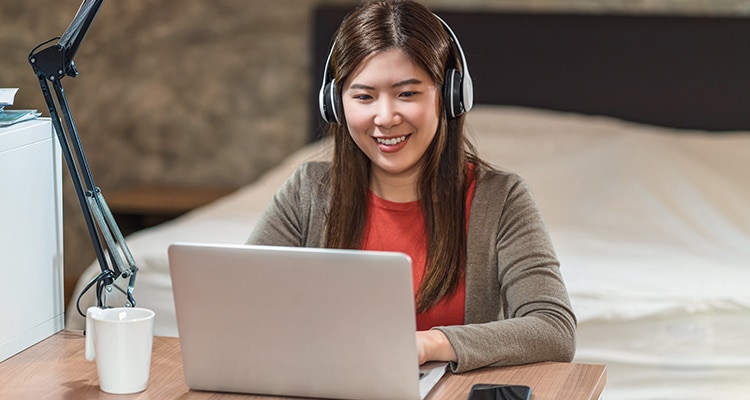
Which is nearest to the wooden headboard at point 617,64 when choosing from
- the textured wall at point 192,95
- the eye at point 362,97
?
the textured wall at point 192,95

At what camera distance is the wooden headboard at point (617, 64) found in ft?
11.1

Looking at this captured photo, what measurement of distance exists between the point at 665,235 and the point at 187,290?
1760 millimetres

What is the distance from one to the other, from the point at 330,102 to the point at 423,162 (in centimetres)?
17

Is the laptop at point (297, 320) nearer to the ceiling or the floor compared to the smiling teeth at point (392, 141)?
nearer to the floor

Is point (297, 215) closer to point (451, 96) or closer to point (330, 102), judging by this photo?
point (330, 102)

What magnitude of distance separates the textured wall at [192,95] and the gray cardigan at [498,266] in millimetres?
2128

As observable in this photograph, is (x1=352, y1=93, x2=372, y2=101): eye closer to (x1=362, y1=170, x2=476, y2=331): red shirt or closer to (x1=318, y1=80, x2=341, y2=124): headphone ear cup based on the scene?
(x1=318, y1=80, x2=341, y2=124): headphone ear cup

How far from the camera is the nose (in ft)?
5.06

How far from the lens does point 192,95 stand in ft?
12.8

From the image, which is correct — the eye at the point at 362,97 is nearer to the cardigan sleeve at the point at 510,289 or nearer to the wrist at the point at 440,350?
the cardigan sleeve at the point at 510,289

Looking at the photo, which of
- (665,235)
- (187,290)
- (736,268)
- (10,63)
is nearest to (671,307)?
(736,268)

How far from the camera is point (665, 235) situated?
272cm

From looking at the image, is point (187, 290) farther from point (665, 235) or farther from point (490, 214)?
point (665, 235)

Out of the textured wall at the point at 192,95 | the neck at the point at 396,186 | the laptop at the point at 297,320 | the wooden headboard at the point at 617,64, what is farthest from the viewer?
the textured wall at the point at 192,95
